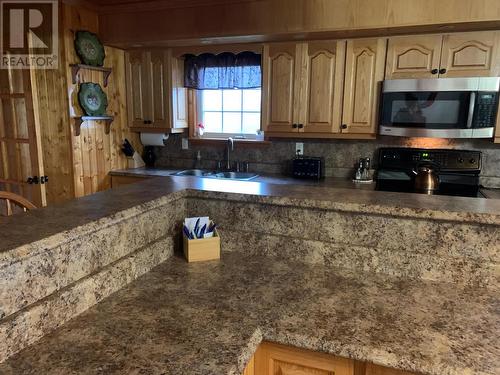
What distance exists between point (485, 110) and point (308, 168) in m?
1.37

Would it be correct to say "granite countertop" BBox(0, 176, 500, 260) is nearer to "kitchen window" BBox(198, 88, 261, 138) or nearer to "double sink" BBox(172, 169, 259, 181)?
"double sink" BBox(172, 169, 259, 181)

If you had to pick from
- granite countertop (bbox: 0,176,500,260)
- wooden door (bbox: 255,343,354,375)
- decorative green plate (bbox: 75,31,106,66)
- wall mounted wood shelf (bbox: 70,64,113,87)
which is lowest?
wooden door (bbox: 255,343,354,375)

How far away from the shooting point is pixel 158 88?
3.55 m

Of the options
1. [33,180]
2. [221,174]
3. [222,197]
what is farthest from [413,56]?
[33,180]

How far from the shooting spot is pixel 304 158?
10.9 ft

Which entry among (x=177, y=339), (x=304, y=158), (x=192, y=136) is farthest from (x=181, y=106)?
(x=177, y=339)

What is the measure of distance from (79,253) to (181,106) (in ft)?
9.19

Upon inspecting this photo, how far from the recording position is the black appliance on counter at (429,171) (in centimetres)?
283

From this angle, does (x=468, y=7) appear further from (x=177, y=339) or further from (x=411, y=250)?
(x=177, y=339)

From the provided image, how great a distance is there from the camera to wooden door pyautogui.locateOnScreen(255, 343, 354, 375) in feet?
3.25

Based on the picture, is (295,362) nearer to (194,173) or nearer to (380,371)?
(380,371)

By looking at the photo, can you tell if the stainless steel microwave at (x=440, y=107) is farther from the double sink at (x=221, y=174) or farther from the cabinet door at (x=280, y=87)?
the double sink at (x=221, y=174)

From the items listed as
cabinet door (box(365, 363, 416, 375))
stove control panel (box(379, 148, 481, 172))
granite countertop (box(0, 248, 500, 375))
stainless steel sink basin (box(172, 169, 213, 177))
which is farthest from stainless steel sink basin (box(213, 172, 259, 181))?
cabinet door (box(365, 363, 416, 375))

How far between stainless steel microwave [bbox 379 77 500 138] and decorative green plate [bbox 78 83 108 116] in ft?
7.84
